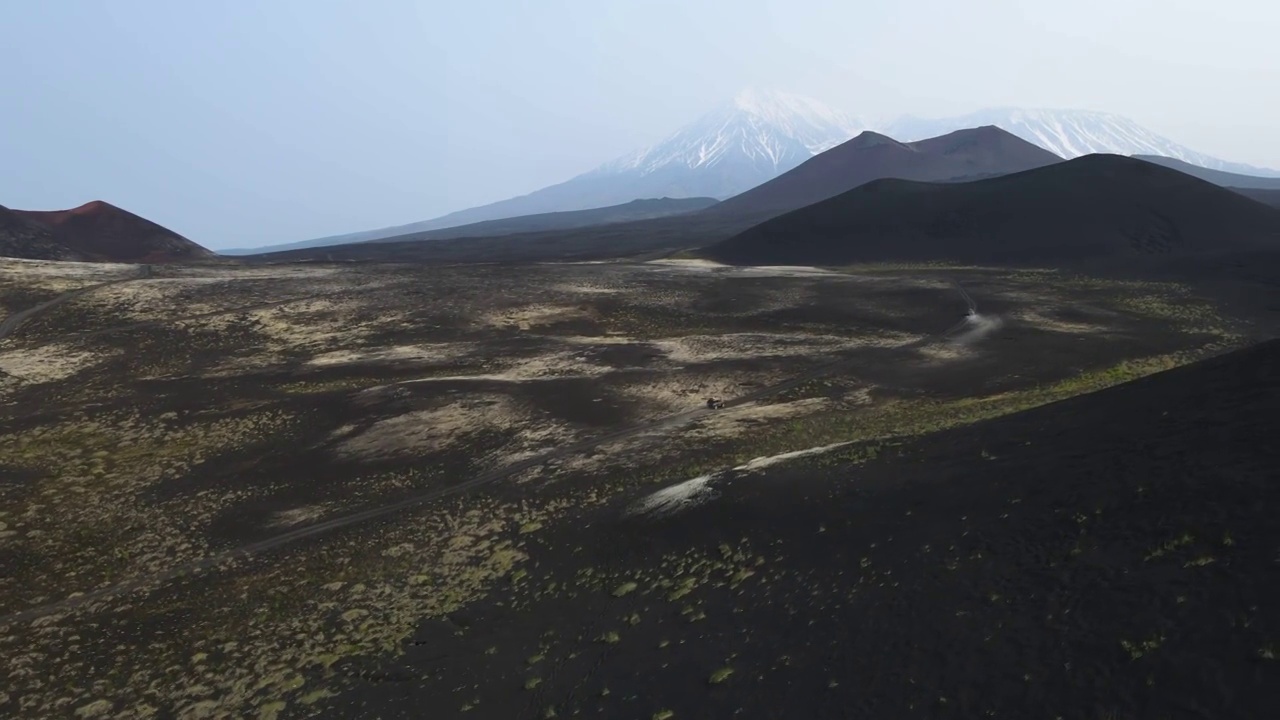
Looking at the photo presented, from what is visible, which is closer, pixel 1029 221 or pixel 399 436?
pixel 399 436

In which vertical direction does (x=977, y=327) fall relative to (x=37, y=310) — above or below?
below

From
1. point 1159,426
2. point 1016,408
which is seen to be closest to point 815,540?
point 1159,426

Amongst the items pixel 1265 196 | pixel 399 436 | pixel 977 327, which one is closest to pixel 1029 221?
pixel 977 327

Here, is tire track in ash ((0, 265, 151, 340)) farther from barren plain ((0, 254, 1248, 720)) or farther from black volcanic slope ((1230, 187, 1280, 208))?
black volcanic slope ((1230, 187, 1280, 208))

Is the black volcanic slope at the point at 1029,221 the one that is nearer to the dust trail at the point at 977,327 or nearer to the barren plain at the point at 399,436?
the barren plain at the point at 399,436

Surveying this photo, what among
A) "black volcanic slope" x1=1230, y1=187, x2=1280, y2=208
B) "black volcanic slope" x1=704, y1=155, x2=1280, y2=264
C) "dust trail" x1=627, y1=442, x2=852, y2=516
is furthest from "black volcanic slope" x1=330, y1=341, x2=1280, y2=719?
"black volcanic slope" x1=1230, y1=187, x2=1280, y2=208

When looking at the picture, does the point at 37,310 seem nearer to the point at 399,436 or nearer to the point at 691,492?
the point at 399,436
